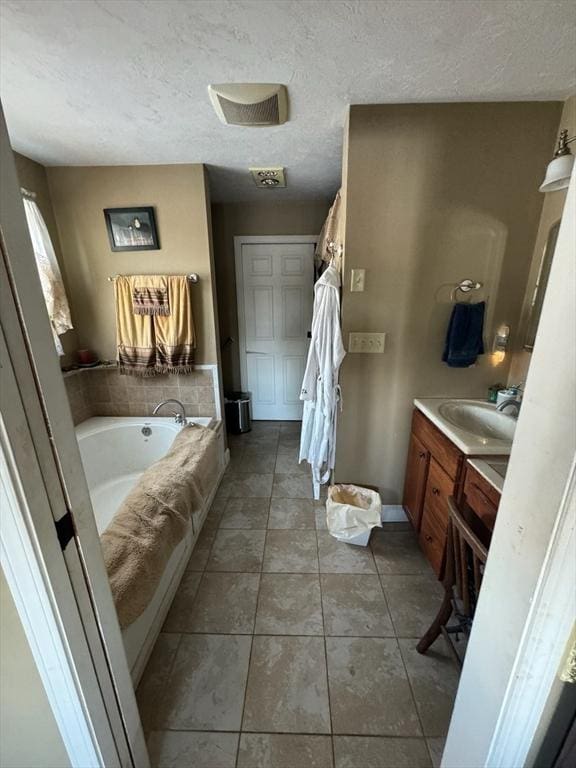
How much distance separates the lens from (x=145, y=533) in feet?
4.34

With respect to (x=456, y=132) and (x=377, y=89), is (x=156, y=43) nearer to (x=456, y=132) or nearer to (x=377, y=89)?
(x=377, y=89)

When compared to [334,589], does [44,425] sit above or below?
above

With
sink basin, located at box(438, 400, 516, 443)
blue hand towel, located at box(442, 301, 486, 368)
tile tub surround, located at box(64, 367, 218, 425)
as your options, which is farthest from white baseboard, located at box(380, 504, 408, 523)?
tile tub surround, located at box(64, 367, 218, 425)

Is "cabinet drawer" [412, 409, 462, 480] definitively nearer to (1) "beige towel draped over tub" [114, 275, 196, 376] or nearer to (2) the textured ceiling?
(2) the textured ceiling

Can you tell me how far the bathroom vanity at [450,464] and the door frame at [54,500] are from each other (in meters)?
1.32

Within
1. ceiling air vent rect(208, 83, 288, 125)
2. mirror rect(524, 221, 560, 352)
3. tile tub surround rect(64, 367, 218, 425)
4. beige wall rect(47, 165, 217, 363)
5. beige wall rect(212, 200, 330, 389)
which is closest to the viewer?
ceiling air vent rect(208, 83, 288, 125)

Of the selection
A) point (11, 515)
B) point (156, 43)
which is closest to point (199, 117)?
point (156, 43)

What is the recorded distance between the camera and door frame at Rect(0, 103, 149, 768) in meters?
0.55

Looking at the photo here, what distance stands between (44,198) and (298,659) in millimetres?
3219

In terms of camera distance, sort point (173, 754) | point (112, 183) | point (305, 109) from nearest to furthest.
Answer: point (173, 754) < point (305, 109) < point (112, 183)

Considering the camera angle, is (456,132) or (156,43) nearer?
(156,43)

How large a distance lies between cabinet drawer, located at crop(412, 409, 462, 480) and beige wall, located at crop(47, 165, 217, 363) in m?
1.63

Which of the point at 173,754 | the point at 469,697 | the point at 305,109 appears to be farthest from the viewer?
the point at 305,109

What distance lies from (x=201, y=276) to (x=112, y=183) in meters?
0.88
